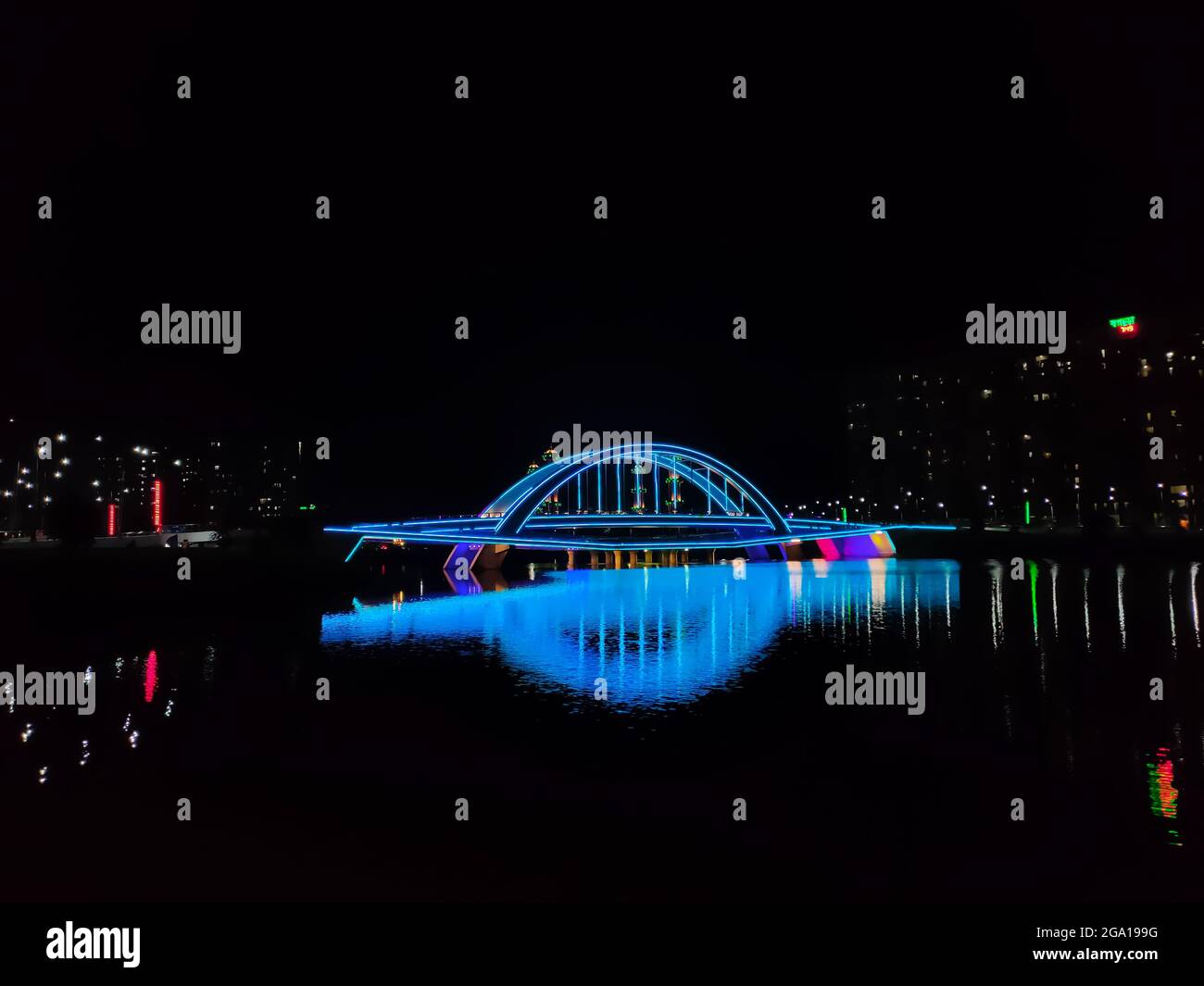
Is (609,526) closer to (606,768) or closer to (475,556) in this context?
(475,556)

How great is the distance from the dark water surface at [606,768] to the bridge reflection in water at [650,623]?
0.23 metres

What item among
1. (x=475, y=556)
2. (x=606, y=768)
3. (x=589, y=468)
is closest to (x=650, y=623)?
(x=606, y=768)

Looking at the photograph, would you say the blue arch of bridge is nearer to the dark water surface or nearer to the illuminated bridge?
the illuminated bridge

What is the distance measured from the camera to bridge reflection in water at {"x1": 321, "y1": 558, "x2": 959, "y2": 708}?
1994 centimetres

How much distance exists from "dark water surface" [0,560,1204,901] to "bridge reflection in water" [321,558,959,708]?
0.76ft

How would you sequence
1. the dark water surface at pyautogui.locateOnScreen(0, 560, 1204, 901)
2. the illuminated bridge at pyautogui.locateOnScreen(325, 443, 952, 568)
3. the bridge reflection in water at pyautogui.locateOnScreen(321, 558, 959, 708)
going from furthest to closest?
the illuminated bridge at pyautogui.locateOnScreen(325, 443, 952, 568)
the bridge reflection in water at pyautogui.locateOnScreen(321, 558, 959, 708)
the dark water surface at pyautogui.locateOnScreen(0, 560, 1204, 901)

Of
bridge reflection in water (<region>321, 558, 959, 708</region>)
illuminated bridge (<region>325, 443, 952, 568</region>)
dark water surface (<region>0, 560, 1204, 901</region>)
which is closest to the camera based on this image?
dark water surface (<region>0, 560, 1204, 901</region>)

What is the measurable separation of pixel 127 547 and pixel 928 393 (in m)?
98.1

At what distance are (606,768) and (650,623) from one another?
1816 centimetres

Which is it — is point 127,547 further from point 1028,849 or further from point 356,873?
point 1028,849

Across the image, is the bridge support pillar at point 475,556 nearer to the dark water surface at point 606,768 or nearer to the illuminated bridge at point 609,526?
the illuminated bridge at point 609,526

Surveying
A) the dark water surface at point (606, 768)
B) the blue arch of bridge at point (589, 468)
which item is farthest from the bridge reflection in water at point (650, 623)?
the blue arch of bridge at point (589, 468)

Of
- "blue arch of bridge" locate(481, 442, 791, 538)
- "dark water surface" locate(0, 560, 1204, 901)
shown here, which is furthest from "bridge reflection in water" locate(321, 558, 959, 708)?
"blue arch of bridge" locate(481, 442, 791, 538)

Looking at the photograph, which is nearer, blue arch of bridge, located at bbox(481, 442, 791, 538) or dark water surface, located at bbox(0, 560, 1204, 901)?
dark water surface, located at bbox(0, 560, 1204, 901)
